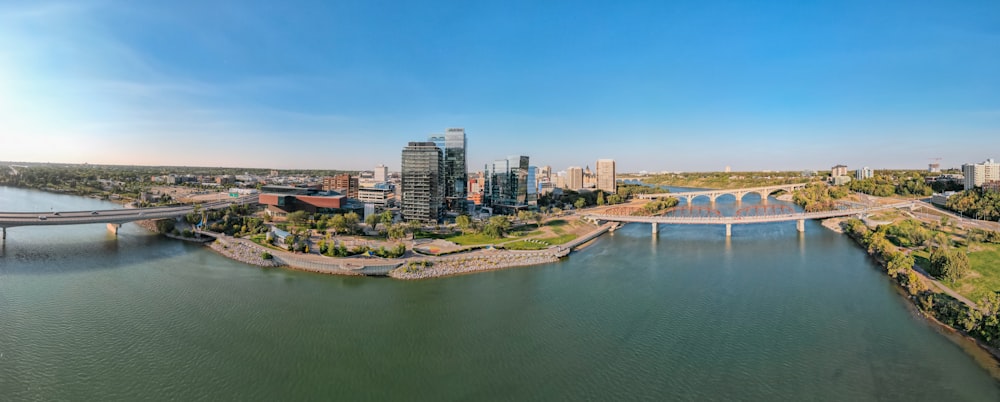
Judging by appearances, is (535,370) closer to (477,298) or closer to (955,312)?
(477,298)

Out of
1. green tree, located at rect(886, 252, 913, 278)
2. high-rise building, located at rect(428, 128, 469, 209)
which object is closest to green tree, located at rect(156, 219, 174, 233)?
high-rise building, located at rect(428, 128, 469, 209)

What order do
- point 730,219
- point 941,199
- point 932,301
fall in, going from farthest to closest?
point 941,199 → point 730,219 → point 932,301

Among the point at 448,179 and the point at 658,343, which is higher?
the point at 448,179

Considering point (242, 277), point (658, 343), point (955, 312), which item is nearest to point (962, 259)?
point (955, 312)

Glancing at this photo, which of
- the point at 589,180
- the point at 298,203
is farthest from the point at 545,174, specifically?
the point at 298,203

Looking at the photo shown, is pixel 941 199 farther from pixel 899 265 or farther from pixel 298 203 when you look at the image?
pixel 298 203

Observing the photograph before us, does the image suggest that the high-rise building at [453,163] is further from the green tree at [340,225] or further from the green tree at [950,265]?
the green tree at [950,265]
